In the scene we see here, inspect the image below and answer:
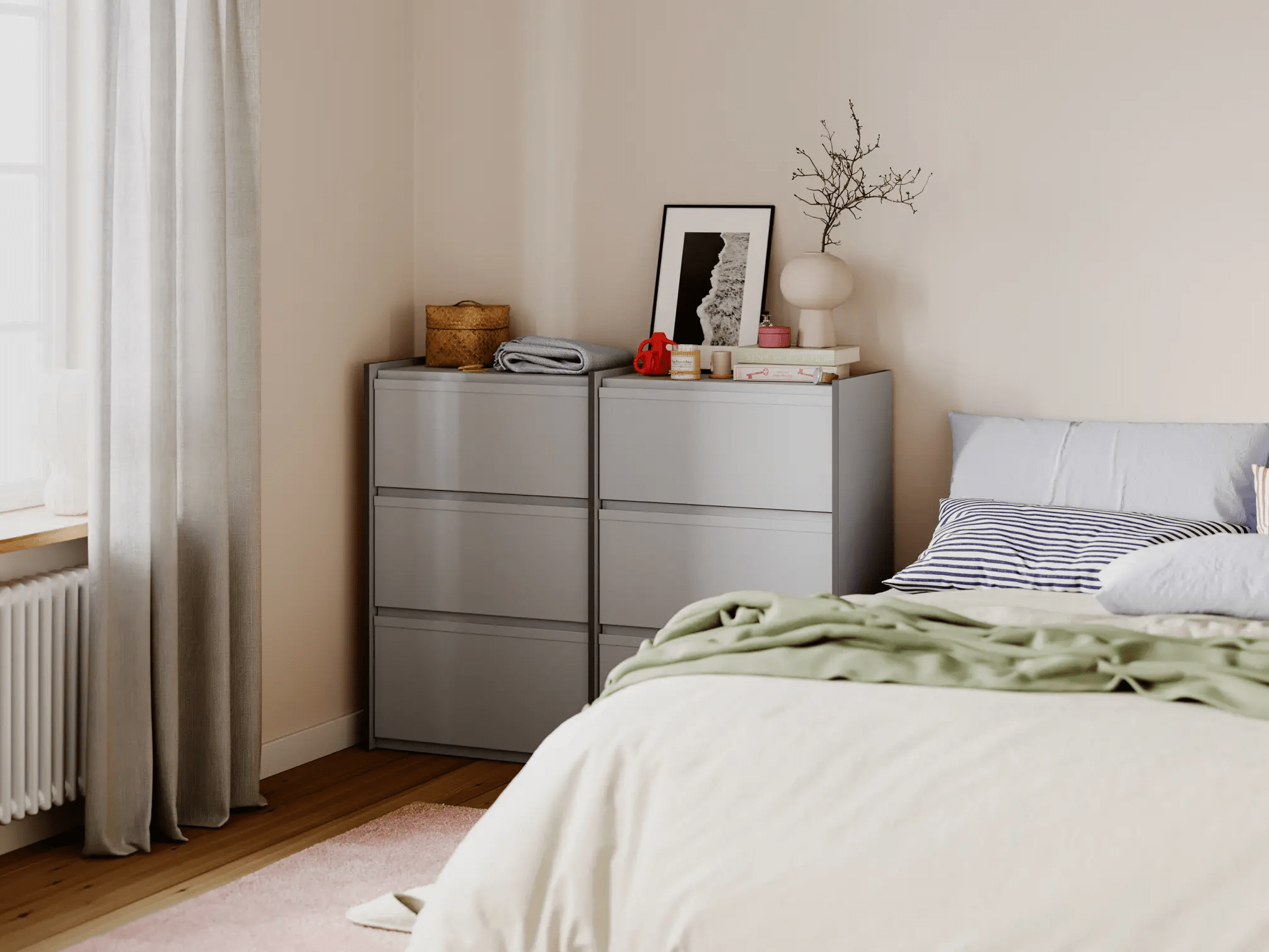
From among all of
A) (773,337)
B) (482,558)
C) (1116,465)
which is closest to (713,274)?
(773,337)

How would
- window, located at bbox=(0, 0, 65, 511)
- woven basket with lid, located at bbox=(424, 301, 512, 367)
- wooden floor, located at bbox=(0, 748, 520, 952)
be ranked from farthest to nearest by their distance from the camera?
woven basket with lid, located at bbox=(424, 301, 512, 367), window, located at bbox=(0, 0, 65, 511), wooden floor, located at bbox=(0, 748, 520, 952)

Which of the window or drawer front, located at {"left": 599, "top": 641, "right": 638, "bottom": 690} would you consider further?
drawer front, located at {"left": 599, "top": 641, "right": 638, "bottom": 690}

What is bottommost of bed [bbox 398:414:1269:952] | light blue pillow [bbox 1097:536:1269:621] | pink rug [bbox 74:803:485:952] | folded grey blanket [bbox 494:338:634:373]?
pink rug [bbox 74:803:485:952]

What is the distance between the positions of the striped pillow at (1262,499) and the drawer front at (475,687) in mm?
1704

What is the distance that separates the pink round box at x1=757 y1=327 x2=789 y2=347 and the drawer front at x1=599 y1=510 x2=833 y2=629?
476 mm

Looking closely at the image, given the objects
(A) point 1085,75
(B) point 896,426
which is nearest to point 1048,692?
(B) point 896,426

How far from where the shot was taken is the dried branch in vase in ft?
12.6

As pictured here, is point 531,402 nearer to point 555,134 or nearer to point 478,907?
point 555,134

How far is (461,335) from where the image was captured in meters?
4.09

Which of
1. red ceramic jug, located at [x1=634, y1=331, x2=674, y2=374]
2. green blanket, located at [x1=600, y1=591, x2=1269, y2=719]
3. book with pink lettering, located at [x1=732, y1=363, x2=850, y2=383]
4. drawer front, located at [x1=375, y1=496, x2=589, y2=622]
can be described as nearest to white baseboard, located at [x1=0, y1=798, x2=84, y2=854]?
drawer front, located at [x1=375, y1=496, x2=589, y2=622]

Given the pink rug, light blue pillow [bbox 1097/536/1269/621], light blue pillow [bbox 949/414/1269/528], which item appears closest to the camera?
light blue pillow [bbox 1097/536/1269/621]

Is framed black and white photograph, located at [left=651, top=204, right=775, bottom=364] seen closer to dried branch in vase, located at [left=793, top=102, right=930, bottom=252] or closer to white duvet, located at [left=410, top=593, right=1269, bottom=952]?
dried branch in vase, located at [left=793, top=102, right=930, bottom=252]

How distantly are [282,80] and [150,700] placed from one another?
5.45 ft


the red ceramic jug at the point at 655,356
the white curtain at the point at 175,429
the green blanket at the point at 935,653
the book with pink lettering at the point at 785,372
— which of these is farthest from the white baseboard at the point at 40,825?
the book with pink lettering at the point at 785,372
